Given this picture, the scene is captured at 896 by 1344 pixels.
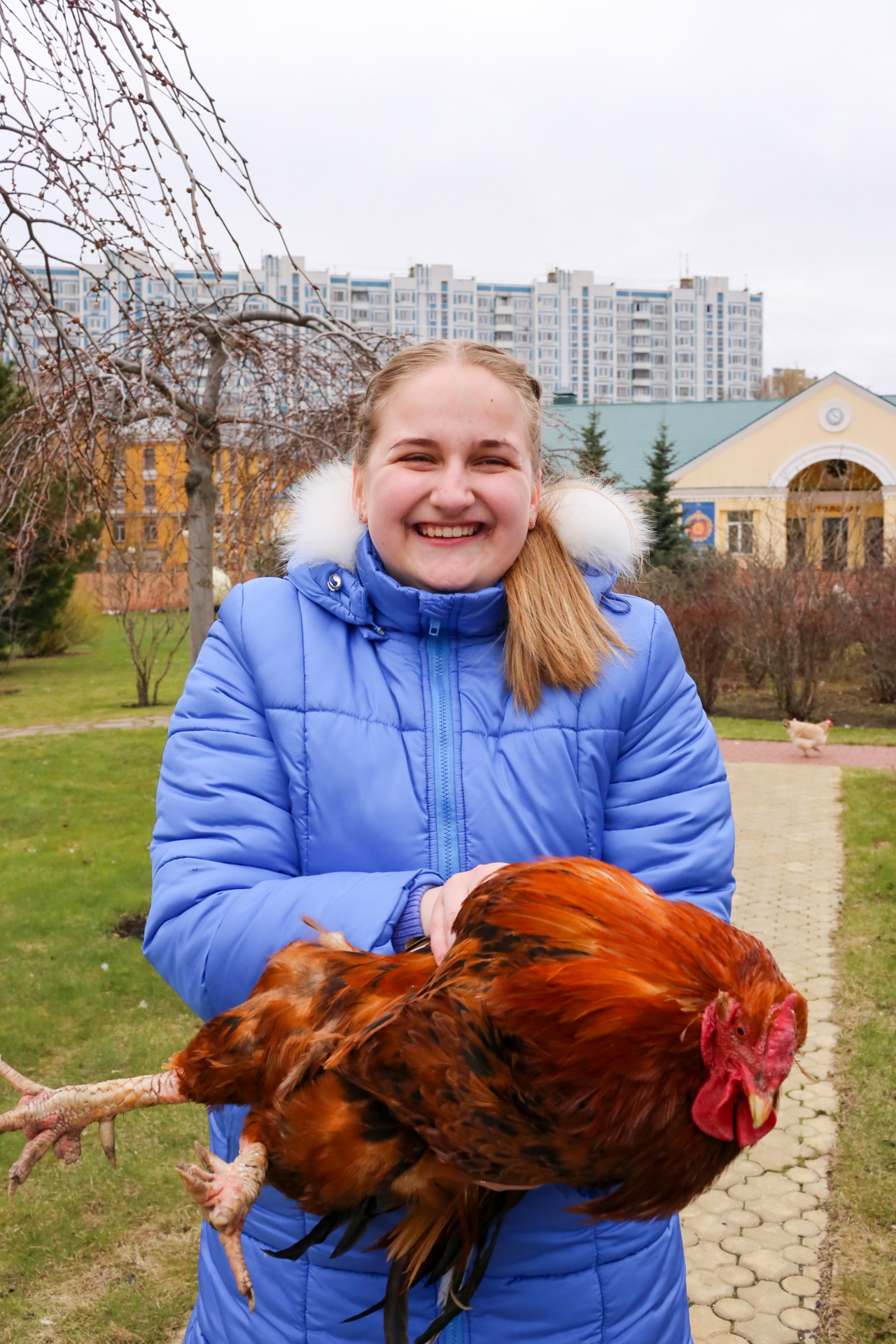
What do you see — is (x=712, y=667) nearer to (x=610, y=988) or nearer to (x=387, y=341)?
(x=387, y=341)

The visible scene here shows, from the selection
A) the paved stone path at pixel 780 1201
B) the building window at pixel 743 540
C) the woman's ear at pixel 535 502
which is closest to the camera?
the woman's ear at pixel 535 502

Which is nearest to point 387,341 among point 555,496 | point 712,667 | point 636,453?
point 555,496

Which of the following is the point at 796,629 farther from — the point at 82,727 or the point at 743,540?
the point at 82,727

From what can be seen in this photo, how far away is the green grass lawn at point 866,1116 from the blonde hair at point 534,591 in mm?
3037

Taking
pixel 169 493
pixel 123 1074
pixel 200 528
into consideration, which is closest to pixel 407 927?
pixel 123 1074

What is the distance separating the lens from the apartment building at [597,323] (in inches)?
4857

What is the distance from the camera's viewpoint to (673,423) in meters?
40.8

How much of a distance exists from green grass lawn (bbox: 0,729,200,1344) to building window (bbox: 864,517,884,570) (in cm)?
1466

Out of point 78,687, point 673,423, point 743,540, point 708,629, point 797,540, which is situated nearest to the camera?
point 708,629

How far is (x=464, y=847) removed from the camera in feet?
5.71

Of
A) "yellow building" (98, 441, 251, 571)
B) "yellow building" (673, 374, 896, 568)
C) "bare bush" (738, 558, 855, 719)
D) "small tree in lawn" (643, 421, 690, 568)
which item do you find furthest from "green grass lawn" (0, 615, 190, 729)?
"yellow building" (673, 374, 896, 568)

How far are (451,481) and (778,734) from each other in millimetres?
15092

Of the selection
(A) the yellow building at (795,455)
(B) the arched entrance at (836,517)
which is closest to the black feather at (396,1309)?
(B) the arched entrance at (836,517)

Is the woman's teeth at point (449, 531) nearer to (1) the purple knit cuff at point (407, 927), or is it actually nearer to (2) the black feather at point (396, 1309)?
(1) the purple knit cuff at point (407, 927)
